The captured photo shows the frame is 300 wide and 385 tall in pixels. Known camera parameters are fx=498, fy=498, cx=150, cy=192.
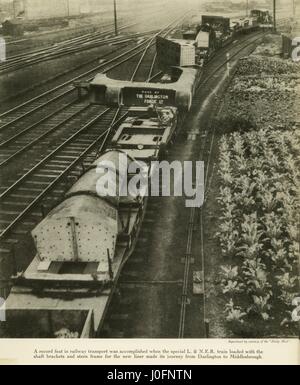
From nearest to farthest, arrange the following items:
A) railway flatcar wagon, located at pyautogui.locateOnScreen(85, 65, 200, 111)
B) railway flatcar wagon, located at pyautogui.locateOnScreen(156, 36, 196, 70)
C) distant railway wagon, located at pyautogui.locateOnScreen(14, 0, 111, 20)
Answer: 1. railway flatcar wagon, located at pyautogui.locateOnScreen(85, 65, 200, 111)
2. railway flatcar wagon, located at pyautogui.locateOnScreen(156, 36, 196, 70)
3. distant railway wagon, located at pyautogui.locateOnScreen(14, 0, 111, 20)

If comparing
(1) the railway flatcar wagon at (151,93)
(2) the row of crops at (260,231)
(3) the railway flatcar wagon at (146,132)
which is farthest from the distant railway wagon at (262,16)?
(3) the railway flatcar wagon at (146,132)

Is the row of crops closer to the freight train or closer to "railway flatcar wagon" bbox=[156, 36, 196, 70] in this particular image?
the freight train

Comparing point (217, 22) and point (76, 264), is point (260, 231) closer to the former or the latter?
point (76, 264)

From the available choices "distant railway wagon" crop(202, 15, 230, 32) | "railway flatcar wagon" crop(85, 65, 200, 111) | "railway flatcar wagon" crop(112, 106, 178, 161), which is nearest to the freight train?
"railway flatcar wagon" crop(112, 106, 178, 161)

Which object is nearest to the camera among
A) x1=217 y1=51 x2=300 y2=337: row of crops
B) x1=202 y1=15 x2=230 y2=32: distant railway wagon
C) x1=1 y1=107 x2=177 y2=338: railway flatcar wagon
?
x1=1 y1=107 x2=177 y2=338: railway flatcar wagon

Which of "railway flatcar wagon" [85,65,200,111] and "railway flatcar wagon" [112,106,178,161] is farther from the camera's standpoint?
"railway flatcar wagon" [85,65,200,111]

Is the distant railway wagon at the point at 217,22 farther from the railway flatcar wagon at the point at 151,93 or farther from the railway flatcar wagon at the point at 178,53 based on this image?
the railway flatcar wagon at the point at 151,93

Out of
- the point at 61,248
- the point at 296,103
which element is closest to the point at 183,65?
the point at 296,103

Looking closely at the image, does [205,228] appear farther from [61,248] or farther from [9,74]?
[9,74]

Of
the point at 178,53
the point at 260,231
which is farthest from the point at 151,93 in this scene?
the point at 178,53
